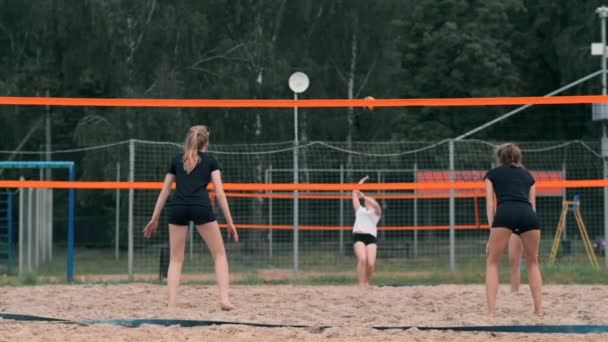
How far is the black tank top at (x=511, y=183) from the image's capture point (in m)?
6.65

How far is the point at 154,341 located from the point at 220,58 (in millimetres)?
16523

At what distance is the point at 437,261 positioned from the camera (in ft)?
46.2

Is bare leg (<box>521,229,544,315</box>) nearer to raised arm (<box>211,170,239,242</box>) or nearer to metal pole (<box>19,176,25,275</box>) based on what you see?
raised arm (<box>211,170,239,242</box>)

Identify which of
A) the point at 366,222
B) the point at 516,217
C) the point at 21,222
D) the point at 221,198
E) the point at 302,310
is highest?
the point at 221,198

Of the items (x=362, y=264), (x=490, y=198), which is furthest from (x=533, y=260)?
(x=362, y=264)

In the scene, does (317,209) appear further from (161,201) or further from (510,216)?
(510,216)

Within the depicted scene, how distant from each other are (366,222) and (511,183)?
131 inches

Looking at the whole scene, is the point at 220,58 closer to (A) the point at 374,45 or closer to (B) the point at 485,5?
(A) the point at 374,45

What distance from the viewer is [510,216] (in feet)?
21.5

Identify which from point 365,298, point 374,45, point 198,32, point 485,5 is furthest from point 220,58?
point 365,298

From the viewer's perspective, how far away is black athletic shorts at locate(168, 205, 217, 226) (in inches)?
266

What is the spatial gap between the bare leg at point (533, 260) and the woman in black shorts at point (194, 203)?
6.62 ft

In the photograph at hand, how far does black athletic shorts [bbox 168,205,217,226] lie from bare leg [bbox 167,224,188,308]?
0.08 m

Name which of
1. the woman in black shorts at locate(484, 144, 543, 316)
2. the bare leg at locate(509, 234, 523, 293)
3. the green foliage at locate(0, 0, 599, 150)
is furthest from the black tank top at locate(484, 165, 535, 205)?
the green foliage at locate(0, 0, 599, 150)
